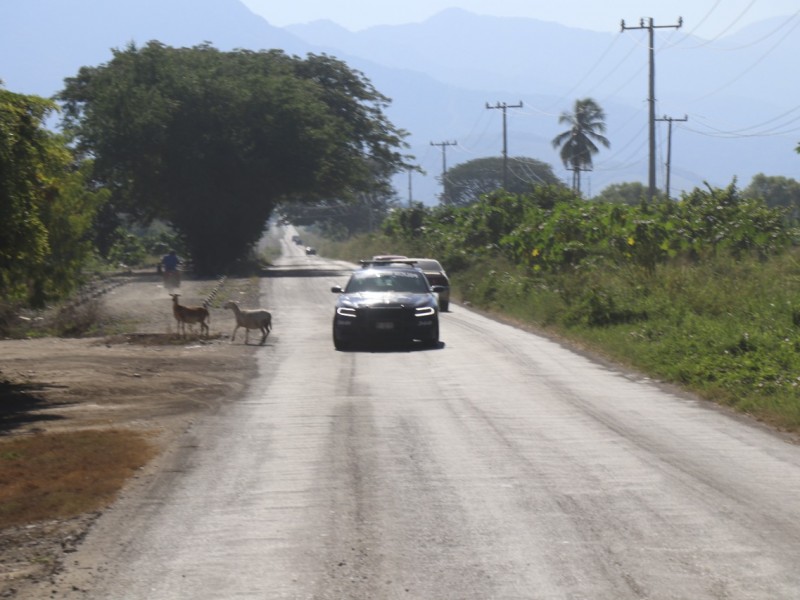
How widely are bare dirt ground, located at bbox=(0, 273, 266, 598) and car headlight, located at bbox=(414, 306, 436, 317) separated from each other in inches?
131

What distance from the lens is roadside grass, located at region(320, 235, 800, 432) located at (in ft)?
53.0

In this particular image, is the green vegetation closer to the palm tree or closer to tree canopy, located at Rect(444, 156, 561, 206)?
the palm tree

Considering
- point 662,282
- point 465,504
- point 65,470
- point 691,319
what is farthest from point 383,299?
point 465,504

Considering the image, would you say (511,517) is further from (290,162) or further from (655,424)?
(290,162)

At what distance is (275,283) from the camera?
51594 millimetres

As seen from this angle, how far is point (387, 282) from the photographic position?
2503 cm

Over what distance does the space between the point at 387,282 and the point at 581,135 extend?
65709mm

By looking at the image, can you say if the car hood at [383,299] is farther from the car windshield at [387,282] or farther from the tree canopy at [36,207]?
the tree canopy at [36,207]

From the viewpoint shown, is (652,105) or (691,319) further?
(652,105)

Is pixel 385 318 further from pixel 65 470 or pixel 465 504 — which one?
pixel 465 504

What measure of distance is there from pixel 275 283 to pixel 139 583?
147ft

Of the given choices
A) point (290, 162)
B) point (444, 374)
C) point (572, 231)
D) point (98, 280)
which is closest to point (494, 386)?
point (444, 374)

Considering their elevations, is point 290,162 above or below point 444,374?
above

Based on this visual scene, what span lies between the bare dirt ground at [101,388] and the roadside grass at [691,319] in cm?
687
